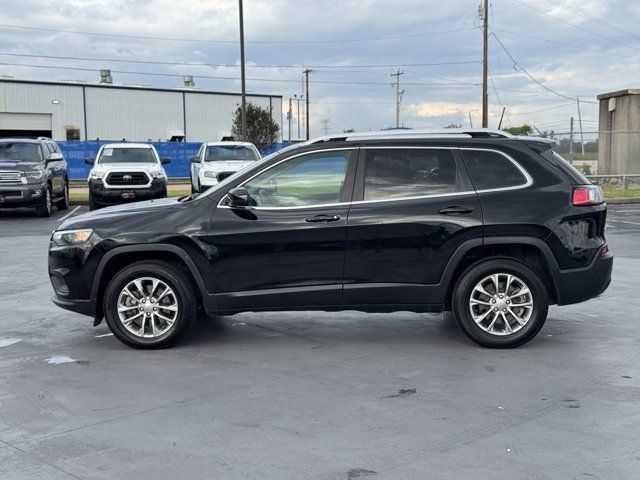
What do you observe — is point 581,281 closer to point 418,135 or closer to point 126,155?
point 418,135

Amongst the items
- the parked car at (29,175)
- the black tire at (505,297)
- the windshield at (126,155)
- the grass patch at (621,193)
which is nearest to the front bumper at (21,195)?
the parked car at (29,175)

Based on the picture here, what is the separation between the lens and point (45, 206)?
17922 millimetres

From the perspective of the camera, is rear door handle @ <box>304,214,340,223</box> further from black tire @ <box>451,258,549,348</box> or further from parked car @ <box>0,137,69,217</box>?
parked car @ <box>0,137,69,217</box>

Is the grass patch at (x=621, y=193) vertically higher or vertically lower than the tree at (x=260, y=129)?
lower

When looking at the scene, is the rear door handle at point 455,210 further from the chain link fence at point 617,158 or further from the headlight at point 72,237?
the chain link fence at point 617,158

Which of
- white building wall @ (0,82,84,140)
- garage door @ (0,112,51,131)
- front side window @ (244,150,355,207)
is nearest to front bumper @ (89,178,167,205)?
front side window @ (244,150,355,207)

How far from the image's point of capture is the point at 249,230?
5.97 metres

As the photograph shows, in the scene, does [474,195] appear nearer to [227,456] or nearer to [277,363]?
[277,363]

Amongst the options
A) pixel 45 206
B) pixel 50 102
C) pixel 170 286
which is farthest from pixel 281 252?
pixel 50 102

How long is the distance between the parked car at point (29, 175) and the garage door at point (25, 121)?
3797 cm

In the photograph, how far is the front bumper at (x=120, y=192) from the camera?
1873 centimetres

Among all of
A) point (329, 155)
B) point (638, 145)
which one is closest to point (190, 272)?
point (329, 155)

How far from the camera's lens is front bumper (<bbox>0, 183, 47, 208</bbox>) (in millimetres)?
17109

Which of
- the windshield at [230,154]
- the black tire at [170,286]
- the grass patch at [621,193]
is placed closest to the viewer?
the black tire at [170,286]
